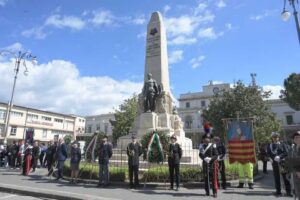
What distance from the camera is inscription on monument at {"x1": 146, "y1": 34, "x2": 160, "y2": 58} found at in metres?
19.1

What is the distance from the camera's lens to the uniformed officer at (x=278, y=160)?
8.55m

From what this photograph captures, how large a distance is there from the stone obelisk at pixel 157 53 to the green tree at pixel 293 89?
24.0m

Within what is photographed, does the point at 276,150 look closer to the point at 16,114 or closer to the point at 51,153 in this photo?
the point at 51,153

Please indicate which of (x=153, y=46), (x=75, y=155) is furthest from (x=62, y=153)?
(x=153, y=46)

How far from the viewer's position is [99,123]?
79.4 m

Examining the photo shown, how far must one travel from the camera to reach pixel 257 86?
114 ft

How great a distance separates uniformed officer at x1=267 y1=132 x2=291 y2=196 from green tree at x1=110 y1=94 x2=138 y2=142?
94.9ft

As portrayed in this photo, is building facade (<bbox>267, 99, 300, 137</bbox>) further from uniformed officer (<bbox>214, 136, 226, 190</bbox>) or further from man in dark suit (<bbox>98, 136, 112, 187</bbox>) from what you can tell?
man in dark suit (<bbox>98, 136, 112, 187</bbox>)

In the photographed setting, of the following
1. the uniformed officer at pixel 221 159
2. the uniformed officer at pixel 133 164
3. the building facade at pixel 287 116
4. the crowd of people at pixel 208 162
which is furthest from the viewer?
the building facade at pixel 287 116

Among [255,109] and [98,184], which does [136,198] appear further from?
[255,109]

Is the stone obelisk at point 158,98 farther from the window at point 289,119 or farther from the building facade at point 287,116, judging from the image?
the window at point 289,119

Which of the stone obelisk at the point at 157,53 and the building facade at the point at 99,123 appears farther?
the building facade at the point at 99,123

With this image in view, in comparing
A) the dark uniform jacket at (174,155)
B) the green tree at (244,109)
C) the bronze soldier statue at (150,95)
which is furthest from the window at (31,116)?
the dark uniform jacket at (174,155)

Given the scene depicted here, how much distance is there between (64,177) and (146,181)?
434 centimetres
